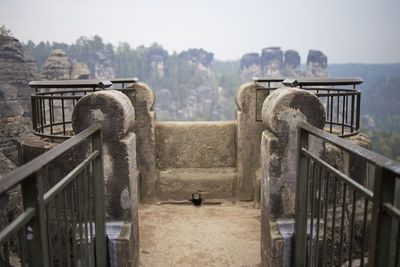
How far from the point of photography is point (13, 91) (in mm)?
39969

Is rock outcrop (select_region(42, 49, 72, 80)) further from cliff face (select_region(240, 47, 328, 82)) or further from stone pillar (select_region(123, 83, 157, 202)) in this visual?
cliff face (select_region(240, 47, 328, 82))

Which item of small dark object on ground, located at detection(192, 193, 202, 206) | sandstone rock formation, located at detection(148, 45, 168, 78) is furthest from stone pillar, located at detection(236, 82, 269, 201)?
sandstone rock formation, located at detection(148, 45, 168, 78)

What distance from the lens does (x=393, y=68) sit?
100m

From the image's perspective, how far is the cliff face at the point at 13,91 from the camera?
34.5m

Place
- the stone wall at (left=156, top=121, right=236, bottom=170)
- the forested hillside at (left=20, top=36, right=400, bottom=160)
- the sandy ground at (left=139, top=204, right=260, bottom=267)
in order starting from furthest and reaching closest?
the forested hillside at (left=20, top=36, right=400, bottom=160)
the stone wall at (left=156, top=121, right=236, bottom=170)
the sandy ground at (left=139, top=204, right=260, bottom=267)

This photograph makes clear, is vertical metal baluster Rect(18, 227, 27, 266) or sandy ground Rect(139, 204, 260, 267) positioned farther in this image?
sandy ground Rect(139, 204, 260, 267)

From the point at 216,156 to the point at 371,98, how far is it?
9280 cm

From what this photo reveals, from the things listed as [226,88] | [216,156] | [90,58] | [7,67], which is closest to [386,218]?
[216,156]

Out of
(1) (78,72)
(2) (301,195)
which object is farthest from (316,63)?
(2) (301,195)

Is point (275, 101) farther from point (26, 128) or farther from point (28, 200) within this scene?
point (26, 128)

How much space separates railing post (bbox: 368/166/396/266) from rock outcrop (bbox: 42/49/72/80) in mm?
55031

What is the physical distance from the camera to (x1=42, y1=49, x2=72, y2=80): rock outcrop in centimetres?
5328

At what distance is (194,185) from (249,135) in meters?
1.37

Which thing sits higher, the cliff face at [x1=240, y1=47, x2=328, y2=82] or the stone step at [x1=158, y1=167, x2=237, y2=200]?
the cliff face at [x1=240, y1=47, x2=328, y2=82]
